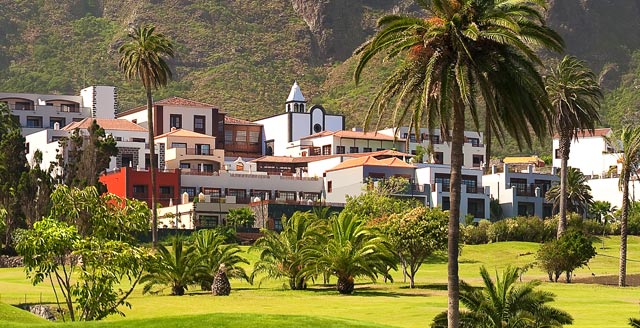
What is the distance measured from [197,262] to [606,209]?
8234 cm

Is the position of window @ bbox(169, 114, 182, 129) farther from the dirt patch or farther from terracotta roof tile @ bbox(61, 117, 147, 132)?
the dirt patch

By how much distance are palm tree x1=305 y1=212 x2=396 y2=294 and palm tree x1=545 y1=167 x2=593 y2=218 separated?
6659cm

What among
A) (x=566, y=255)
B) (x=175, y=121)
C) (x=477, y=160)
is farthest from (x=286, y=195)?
(x=566, y=255)

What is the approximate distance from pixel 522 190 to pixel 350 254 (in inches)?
3301

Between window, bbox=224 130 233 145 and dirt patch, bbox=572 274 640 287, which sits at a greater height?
window, bbox=224 130 233 145

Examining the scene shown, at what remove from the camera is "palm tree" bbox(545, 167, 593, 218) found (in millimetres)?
150500

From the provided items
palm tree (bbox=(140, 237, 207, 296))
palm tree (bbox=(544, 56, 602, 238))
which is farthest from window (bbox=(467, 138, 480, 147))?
palm tree (bbox=(140, 237, 207, 296))

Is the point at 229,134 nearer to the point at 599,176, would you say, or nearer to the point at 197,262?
the point at 599,176

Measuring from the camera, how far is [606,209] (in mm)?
156250

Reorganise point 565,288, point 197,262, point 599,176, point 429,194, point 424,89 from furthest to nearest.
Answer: point 599,176 → point 429,194 → point 565,288 → point 197,262 → point 424,89

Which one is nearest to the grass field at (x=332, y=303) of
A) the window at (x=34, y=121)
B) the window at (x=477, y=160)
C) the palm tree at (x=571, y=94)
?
the palm tree at (x=571, y=94)

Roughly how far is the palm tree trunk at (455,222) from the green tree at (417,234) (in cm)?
4380

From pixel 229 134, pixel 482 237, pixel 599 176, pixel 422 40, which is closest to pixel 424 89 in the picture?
pixel 422 40

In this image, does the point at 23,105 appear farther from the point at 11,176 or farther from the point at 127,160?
the point at 11,176
